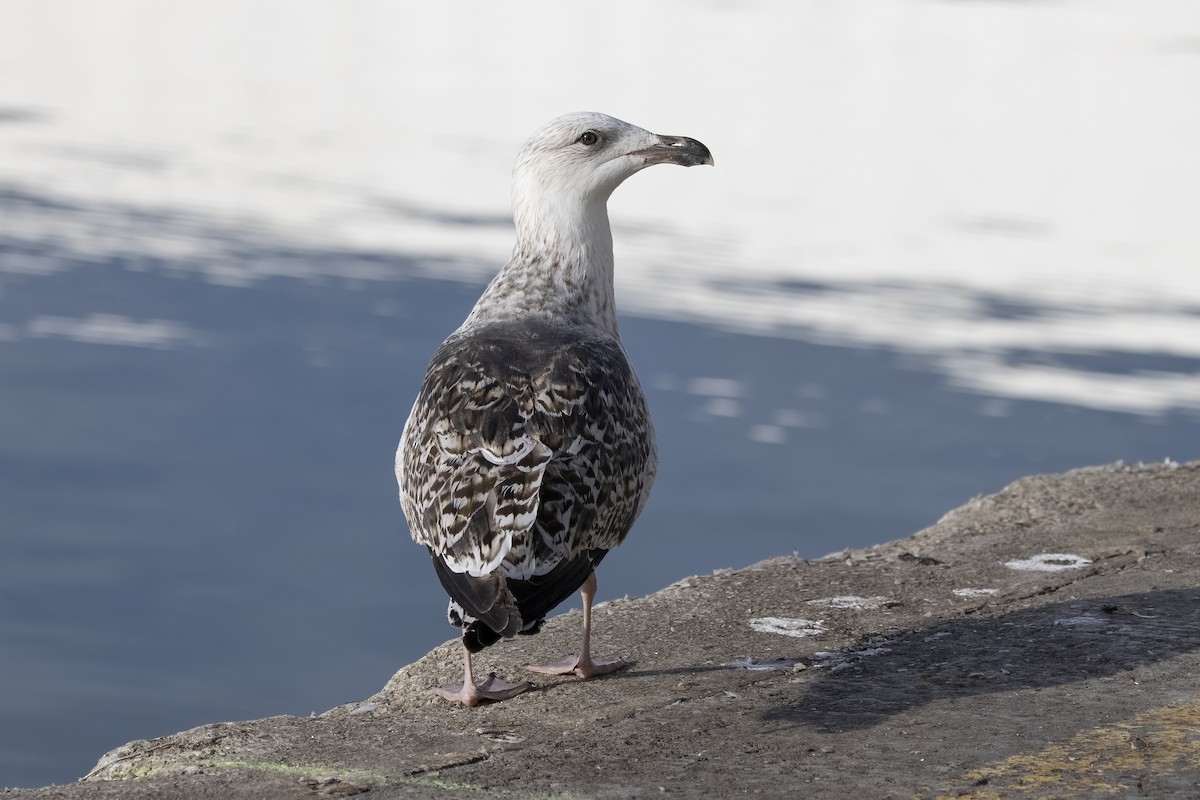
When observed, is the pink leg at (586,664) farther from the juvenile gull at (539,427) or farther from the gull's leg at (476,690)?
the gull's leg at (476,690)

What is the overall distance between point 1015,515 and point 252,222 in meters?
26.9

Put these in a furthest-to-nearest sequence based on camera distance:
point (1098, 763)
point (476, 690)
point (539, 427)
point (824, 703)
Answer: point (476, 690) → point (539, 427) → point (824, 703) → point (1098, 763)

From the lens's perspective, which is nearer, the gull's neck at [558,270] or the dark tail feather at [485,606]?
the dark tail feather at [485,606]

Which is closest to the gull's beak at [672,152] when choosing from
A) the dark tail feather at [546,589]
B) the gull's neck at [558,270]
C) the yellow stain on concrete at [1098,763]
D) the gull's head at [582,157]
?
the gull's head at [582,157]

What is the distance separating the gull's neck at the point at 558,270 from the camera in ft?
21.4

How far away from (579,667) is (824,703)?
1.00 m

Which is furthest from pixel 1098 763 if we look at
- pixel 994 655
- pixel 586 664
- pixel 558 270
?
pixel 558 270

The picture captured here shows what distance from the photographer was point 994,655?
5750mm

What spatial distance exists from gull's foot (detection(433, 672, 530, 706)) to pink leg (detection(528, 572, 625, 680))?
4.8 inches

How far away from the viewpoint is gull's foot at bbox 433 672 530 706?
5652 millimetres

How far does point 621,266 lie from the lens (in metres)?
28.7

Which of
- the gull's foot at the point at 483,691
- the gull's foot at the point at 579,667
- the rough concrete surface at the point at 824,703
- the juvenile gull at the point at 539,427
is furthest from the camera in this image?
the gull's foot at the point at 579,667

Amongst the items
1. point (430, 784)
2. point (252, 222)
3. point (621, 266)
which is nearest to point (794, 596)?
point (430, 784)

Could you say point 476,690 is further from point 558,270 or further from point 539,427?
point 558,270
